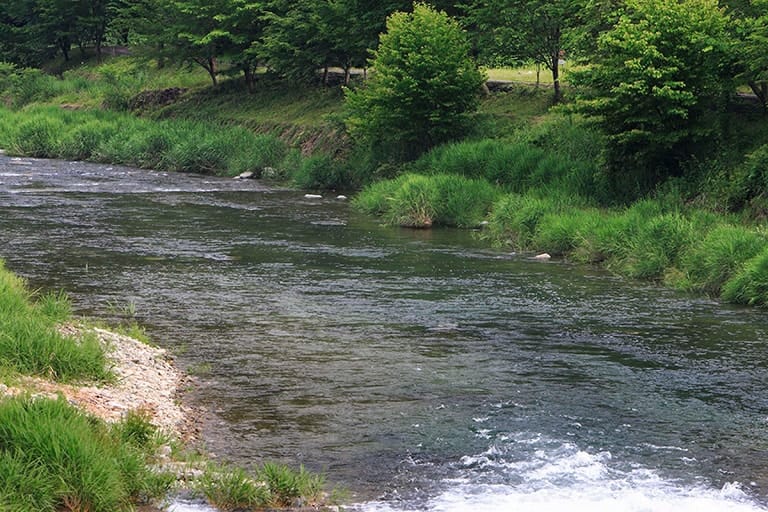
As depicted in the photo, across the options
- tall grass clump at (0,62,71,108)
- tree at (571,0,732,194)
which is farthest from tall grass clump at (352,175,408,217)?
tall grass clump at (0,62,71,108)

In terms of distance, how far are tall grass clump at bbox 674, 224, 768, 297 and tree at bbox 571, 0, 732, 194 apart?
170 inches

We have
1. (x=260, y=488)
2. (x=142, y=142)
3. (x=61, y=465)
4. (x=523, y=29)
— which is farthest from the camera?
(x=142, y=142)

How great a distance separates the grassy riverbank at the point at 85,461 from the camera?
329 inches

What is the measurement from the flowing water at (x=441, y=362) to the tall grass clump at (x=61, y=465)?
153 cm

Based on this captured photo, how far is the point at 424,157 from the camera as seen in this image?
32.6 meters

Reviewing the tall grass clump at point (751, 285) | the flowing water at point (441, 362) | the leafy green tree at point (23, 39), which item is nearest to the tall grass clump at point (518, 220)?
the flowing water at point (441, 362)

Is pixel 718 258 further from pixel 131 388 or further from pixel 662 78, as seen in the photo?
pixel 131 388

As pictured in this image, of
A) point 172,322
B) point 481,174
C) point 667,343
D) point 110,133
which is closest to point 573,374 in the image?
point 667,343

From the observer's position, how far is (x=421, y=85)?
32.8m

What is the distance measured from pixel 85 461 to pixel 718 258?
43.6 feet

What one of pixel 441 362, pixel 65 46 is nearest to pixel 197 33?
pixel 65 46

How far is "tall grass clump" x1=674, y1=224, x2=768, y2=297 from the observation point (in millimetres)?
18688

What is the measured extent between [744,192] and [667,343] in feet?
28.0

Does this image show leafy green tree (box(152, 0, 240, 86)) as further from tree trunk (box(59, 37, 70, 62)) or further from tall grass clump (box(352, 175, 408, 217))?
tree trunk (box(59, 37, 70, 62))
